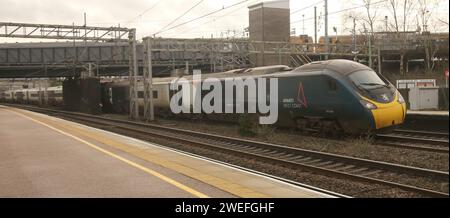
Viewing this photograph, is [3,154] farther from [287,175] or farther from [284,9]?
[284,9]

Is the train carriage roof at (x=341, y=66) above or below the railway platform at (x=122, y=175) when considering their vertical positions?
above

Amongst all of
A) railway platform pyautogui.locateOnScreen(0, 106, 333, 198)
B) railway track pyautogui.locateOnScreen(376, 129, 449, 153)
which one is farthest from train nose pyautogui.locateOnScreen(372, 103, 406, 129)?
railway platform pyautogui.locateOnScreen(0, 106, 333, 198)

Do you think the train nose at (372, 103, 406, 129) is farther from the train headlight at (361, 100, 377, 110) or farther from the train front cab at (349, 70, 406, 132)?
the train headlight at (361, 100, 377, 110)

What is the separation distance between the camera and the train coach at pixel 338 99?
1574cm

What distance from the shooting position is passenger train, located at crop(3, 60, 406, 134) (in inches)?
620

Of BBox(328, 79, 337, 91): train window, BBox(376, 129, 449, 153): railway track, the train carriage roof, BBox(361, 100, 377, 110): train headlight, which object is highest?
the train carriage roof

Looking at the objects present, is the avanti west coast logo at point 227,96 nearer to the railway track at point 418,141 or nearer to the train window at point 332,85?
the train window at point 332,85

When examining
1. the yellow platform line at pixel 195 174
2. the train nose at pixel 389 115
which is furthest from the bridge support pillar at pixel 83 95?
the train nose at pixel 389 115

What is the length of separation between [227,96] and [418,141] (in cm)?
1036

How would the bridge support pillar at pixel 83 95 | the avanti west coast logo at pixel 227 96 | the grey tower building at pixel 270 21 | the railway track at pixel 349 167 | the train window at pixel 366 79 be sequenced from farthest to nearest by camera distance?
1. the grey tower building at pixel 270 21
2. the bridge support pillar at pixel 83 95
3. the avanti west coast logo at pixel 227 96
4. the train window at pixel 366 79
5. the railway track at pixel 349 167

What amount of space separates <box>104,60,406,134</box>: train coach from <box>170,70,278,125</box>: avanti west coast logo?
2.44ft

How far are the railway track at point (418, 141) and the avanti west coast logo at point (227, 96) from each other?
478cm
